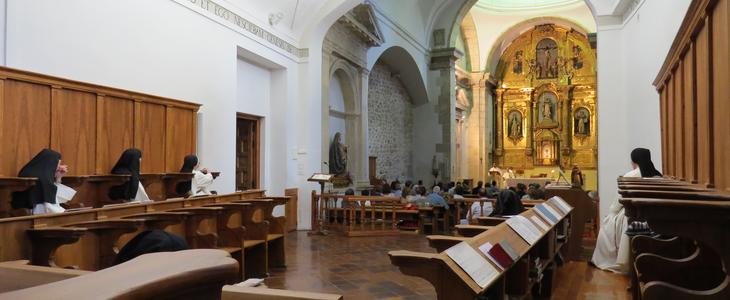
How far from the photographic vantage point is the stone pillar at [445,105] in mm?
18828

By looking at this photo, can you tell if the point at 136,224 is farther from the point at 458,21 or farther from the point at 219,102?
the point at 458,21

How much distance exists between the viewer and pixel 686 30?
13.2 ft

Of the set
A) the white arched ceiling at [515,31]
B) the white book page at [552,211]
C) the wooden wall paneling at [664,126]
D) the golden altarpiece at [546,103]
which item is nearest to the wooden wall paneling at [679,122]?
the wooden wall paneling at [664,126]

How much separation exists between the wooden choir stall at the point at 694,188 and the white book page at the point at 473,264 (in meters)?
0.72

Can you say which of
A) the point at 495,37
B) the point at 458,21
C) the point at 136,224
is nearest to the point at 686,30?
the point at 136,224

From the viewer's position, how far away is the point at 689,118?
4258 millimetres

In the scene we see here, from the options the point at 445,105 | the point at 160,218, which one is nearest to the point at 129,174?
the point at 160,218

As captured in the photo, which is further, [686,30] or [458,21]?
[458,21]

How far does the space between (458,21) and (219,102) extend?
1197 centimetres

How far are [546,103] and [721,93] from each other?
23870mm

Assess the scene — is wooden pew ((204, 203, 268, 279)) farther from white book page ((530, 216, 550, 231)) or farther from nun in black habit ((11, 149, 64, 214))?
white book page ((530, 216, 550, 231))

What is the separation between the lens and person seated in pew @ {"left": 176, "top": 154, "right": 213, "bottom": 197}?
758 cm

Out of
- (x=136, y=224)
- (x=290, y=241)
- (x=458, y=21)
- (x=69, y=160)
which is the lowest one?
(x=290, y=241)

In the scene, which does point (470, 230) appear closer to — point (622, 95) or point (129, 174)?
point (129, 174)
